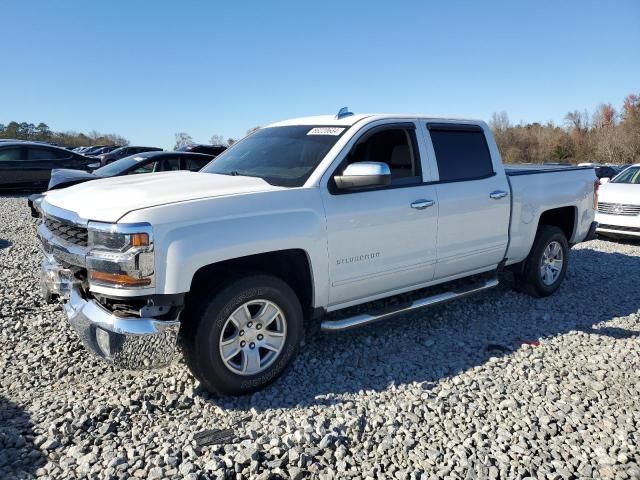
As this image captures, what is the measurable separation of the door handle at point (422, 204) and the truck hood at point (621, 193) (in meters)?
6.64

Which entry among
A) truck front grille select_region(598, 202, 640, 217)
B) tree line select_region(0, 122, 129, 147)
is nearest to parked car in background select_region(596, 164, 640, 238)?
truck front grille select_region(598, 202, 640, 217)

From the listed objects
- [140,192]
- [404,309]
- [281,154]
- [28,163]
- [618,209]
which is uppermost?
[28,163]

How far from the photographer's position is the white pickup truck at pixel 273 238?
9.63ft

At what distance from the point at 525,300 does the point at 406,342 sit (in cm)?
199

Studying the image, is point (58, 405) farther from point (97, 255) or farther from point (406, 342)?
point (406, 342)

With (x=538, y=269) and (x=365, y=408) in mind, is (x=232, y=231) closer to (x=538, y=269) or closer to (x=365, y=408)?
(x=365, y=408)

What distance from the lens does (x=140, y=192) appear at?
3.31 meters

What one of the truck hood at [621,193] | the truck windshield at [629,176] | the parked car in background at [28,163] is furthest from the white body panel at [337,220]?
the parked car in background at [28,163]

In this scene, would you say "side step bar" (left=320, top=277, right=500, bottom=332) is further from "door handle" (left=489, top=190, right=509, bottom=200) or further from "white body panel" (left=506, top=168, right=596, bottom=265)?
"door handle" (left=489, top=190, right=509, bottom=200)

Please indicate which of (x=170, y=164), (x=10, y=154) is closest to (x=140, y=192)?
(x=170, y=164)

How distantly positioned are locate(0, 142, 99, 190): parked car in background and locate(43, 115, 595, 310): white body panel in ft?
38.6

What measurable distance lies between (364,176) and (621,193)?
25.4ft

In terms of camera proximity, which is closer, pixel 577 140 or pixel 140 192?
pixel 140 192

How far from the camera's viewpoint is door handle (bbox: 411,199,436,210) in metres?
4.06
